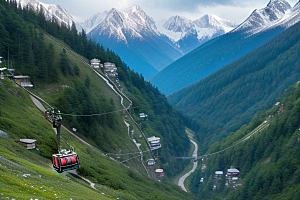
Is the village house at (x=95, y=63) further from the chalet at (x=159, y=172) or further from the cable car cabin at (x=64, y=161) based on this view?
the cable car cabin at (x=64, y=161)

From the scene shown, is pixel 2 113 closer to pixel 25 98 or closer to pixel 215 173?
pixel 25 98

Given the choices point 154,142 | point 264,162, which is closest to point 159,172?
point 154,142

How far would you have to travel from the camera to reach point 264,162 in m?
134

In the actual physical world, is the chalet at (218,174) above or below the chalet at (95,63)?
below

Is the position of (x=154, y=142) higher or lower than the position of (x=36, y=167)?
lower

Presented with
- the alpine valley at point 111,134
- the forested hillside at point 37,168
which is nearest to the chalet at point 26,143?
the alpine valley at point 111,134

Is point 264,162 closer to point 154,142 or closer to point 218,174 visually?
point 218,174

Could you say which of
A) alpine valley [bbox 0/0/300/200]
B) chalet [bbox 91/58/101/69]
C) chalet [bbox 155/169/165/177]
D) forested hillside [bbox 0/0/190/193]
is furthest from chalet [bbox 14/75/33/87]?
chalet [bbox 91/58/101/69]

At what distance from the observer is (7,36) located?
122375 mm

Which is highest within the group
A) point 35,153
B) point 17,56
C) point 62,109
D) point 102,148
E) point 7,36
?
point 7,36

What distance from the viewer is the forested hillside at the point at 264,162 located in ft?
383

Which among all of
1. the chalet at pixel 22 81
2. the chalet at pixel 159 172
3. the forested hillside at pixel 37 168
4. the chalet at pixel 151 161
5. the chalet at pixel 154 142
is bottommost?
the chalet at pixel 159 172

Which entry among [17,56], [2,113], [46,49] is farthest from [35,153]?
[46,49]

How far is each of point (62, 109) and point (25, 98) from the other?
1546 centimetres
